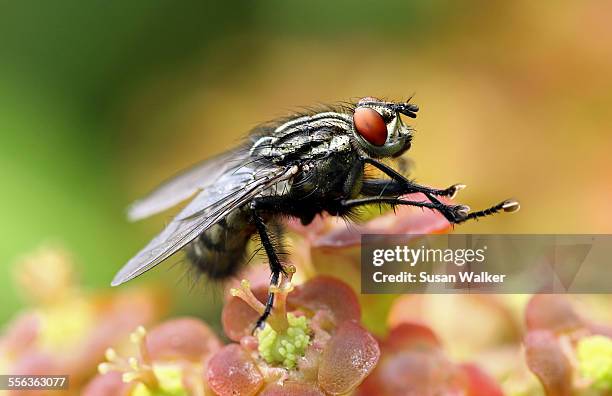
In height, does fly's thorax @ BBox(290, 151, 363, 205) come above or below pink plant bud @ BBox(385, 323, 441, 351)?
above

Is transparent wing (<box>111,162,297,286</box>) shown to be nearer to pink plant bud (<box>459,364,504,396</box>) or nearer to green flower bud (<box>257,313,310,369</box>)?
green flower bud (<box>257,313,310,369</box>)

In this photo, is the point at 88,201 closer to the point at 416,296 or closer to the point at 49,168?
the point at 49,168

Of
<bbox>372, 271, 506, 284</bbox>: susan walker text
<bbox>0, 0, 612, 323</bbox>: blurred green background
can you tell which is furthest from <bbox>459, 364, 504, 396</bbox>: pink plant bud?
<bbox>0, 0, 612, 323</bbox>: blurred green background

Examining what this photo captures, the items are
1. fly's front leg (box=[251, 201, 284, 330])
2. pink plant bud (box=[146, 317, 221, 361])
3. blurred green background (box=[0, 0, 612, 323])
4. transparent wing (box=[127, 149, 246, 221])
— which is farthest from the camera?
blurred green background (box=[0, 0, 612, 323])

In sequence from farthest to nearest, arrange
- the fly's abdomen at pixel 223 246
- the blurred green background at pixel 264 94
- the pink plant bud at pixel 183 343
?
the blurred green background at pixel 264 94, the fly's abdomen at pixel 223 246, the pink plant bud at pixel 183 343

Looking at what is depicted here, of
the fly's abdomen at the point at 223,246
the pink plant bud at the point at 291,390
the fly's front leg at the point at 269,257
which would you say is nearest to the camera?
the pink plant bud at the point at 291,390

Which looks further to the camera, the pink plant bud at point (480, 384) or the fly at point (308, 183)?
the fly at point (308, 183)

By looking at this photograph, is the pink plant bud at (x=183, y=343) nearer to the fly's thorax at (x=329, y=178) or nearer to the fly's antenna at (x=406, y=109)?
the fly's thorax at (x=329, y=178)

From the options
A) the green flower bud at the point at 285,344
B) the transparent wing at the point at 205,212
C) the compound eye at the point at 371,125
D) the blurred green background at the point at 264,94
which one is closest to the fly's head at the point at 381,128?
the compound eye at the point at 371,125
